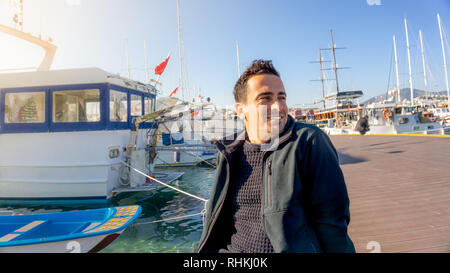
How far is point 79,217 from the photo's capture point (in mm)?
4785

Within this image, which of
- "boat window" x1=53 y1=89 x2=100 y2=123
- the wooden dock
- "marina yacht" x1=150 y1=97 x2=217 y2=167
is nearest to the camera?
the wooden dock

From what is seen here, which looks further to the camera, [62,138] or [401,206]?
[62,138]

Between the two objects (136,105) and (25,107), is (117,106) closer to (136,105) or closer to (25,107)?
(136,105)

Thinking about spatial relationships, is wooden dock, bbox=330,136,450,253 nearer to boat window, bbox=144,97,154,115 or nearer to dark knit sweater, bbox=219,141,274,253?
dark knit sweater, bbox=219,141,274,253

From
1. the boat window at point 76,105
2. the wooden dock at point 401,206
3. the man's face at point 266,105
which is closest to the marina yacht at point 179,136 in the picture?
the boat window at point 76,105

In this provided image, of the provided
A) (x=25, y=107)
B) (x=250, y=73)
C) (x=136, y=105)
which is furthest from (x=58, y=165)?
(x=250, y=73)

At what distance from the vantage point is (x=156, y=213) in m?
6.79

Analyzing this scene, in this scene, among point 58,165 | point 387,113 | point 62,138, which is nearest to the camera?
point 58,165

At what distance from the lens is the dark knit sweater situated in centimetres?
129

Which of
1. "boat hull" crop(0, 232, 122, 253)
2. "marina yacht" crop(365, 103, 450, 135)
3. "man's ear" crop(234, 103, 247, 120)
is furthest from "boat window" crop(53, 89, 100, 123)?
"marina yacht" crop(365, 103, 450, 135)

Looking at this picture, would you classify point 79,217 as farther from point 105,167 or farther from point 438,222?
point 438,222

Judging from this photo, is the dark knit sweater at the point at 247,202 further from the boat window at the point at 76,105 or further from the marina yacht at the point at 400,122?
the marina yacht at the point at 400,122

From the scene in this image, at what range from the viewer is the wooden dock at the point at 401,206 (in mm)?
3166

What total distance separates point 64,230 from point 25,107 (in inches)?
209
